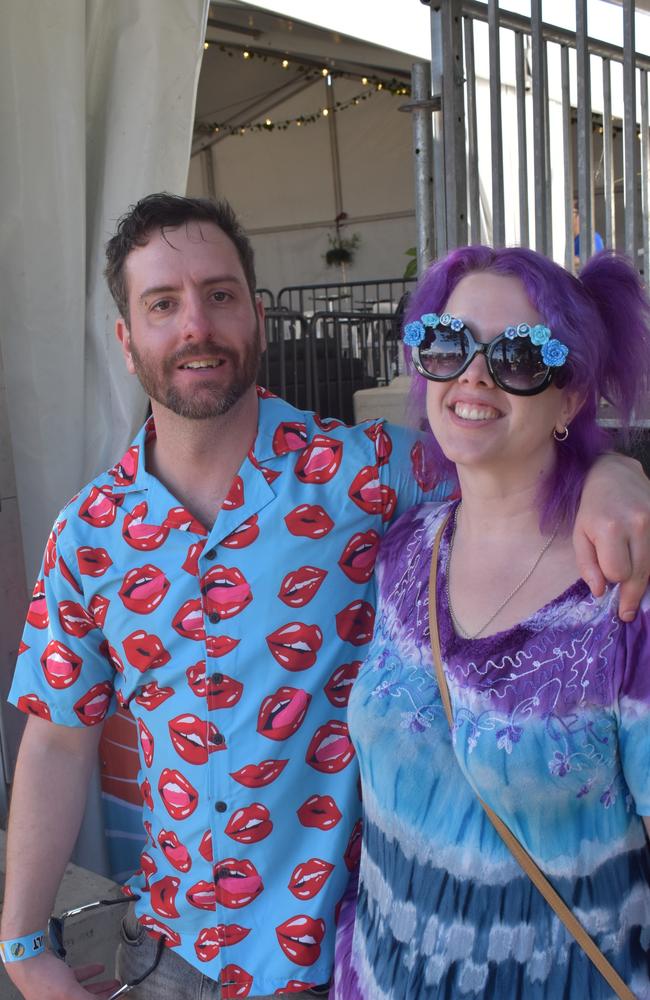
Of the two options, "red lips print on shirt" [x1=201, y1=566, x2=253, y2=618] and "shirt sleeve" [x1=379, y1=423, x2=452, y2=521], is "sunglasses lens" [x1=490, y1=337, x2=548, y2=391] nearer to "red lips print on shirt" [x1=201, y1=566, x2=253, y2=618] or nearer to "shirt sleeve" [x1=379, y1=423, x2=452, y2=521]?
"shirt sleeve" [x1=379, y1=423, x2=452, y2=521]

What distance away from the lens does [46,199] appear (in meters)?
2.94

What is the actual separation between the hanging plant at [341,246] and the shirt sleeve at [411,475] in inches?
749

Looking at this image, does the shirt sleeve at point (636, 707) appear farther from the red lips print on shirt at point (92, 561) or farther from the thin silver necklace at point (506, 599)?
the red lips print on shirt at point (92, 561)

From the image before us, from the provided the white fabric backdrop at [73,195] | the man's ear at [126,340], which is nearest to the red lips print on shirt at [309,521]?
the man's ear at [126,340]

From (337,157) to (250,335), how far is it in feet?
63.6

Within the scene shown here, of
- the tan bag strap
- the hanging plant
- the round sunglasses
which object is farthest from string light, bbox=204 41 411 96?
the tan bag strap

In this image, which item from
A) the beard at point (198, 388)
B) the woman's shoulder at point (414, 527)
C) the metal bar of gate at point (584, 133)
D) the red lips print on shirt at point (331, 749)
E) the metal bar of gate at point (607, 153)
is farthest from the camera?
the metal bar of gate at point (607, 153)

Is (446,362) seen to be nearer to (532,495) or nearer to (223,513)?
(532,495)

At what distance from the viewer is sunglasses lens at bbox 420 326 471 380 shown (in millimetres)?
1644

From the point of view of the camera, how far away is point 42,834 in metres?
2.10

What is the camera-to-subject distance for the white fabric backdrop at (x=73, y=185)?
2887 mm

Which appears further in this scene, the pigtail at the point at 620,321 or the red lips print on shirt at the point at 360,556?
the red lips print on shirt at the point at 360,556

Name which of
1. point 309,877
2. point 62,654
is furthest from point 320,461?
point 309,877

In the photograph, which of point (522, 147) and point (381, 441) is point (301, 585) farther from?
point (522, 147)
